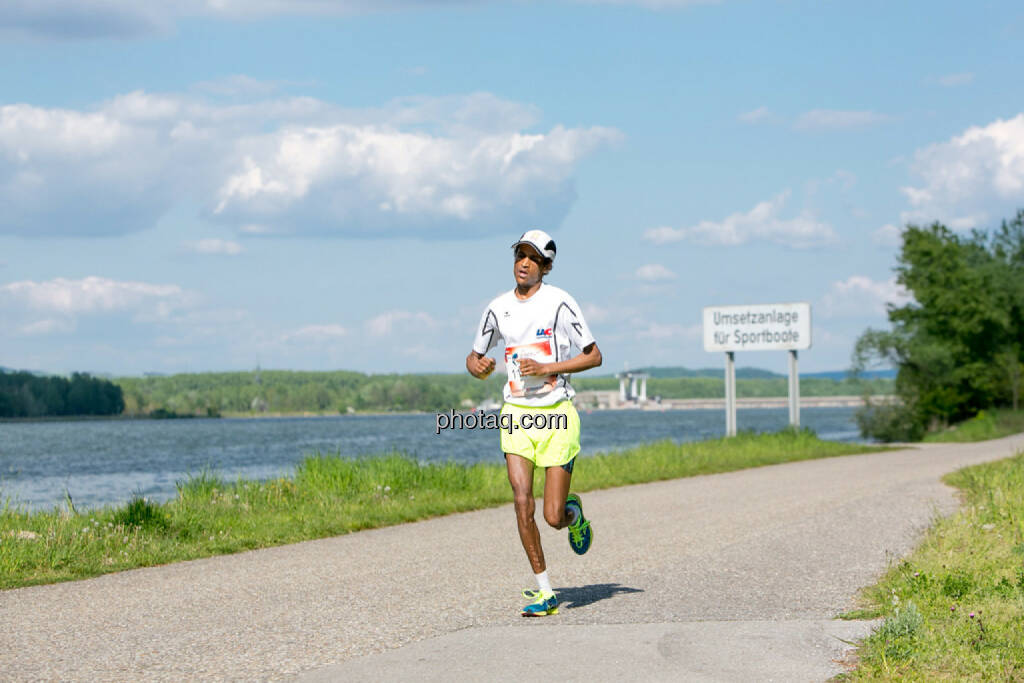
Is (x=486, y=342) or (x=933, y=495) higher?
(x=486, y=342)

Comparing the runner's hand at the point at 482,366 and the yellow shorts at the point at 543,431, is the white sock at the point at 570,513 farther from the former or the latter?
the runner's hand at the point at 482,366

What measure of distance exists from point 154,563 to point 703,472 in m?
12.6

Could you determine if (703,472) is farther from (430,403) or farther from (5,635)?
(430,403)

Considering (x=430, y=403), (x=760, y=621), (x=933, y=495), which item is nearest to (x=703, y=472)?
(x=933, y=495)

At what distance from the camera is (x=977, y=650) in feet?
18.2

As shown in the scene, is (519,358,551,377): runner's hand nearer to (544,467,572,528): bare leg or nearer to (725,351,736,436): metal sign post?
(544,467,572,528): bare leg

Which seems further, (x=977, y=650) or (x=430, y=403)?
(x=430, y=403)

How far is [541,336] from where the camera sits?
694cm

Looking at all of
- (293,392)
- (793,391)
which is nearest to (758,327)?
(793,391)

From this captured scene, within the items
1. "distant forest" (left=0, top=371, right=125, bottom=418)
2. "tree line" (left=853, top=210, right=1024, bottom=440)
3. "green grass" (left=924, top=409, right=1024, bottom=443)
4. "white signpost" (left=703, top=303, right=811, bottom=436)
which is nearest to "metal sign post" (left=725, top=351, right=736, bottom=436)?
"white signpost" (left=703, top=303, right=811, bottom=436)

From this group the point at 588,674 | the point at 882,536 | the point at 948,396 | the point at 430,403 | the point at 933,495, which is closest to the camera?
the point at 588,674

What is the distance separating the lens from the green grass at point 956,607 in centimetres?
533

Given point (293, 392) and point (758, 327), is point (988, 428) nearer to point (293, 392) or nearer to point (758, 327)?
point (758, 327)

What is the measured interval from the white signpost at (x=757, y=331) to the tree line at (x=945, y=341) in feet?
58.4
